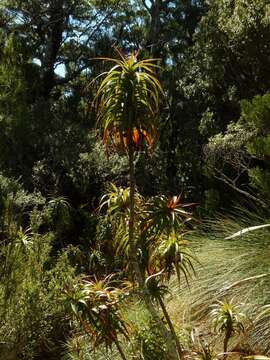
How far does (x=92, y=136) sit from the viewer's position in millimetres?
12266

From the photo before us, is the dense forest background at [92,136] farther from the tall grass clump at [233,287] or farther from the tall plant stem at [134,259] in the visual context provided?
the tall plant stem at [134,259]

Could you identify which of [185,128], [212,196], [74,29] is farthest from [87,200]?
[74,29]

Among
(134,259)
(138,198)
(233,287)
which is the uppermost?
(138,198)

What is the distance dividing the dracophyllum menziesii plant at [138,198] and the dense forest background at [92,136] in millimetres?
1987

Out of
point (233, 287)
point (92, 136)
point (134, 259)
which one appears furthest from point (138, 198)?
point (92, 136)

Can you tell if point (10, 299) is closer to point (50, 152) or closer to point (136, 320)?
point (136, 320)

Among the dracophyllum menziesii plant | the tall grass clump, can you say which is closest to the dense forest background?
the tall grass clump

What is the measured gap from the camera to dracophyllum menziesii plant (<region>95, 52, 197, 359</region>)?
11.0 ft

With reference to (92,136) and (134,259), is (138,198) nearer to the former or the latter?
(134,259)

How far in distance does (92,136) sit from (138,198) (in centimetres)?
851

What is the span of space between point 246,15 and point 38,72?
556 cm

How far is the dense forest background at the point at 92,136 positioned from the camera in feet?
19.5

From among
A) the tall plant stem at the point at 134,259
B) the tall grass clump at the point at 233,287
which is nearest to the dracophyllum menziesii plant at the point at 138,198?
the tall plant stem at the point at 134,259

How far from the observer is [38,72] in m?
13.9
